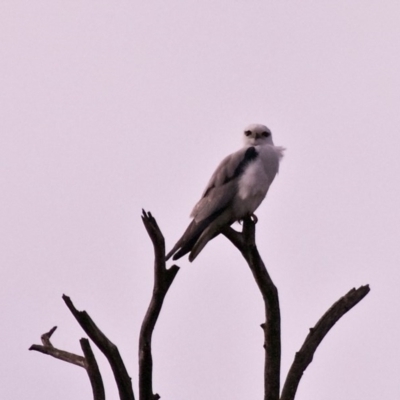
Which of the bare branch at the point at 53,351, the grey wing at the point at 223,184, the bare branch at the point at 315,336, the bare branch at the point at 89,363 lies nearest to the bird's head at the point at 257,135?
the grey wing at the point at 223,184

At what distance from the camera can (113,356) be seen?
547 cm

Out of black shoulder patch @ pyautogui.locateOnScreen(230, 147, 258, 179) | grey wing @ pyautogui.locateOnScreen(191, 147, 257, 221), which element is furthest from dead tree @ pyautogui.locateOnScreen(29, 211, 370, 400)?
black shoulder patch @ pyautogui.locateOnScreen(230, 147, 258, 179)

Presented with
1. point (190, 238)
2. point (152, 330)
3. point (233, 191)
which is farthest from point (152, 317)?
point (233, 191)

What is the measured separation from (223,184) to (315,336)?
294cm

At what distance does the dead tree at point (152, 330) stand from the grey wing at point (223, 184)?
1526 millimetres

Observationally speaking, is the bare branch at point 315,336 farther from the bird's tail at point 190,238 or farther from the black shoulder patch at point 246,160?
the black shoulder patch at point 246,160

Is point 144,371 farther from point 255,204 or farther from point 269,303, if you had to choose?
point 255,204

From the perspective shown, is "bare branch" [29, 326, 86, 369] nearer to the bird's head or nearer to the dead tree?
the dead tree

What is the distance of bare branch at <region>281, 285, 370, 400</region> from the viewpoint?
233 inches

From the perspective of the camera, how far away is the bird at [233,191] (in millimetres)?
7965

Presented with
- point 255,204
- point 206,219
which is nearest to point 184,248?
point 206,219

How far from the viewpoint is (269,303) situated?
237 inches

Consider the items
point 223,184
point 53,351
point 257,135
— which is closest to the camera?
point 53,351

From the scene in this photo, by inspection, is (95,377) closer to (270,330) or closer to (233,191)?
(270,330)
